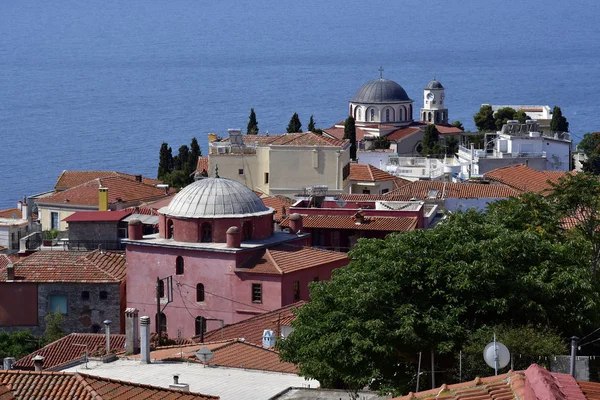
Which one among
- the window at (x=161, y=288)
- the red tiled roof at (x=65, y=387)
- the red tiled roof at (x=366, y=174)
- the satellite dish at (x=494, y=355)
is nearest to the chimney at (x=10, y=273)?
the window at (x=161, y=288)

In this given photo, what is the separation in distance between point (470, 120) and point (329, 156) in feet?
248

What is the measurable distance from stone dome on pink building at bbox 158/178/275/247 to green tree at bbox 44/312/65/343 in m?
3.36

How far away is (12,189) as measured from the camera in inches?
3206

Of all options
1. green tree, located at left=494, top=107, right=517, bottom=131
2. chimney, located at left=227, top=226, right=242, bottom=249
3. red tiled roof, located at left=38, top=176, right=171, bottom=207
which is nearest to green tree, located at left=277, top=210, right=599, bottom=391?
chimney, located at left=227, top=226, right=242, bottom=249

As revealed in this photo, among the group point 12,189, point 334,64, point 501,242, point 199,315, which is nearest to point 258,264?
point 199,315

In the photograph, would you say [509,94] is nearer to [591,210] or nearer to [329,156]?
[329,156]

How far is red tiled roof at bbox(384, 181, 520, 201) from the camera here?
42688mm

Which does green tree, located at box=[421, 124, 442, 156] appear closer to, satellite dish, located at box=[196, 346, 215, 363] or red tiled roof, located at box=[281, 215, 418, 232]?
red tiled roof, located at box=[281, 215, 418, 232]

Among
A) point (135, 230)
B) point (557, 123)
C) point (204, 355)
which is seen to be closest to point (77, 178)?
point (135, 230)

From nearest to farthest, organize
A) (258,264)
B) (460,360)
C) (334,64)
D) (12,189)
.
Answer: (460,360) < (258,264) < (12,189) < (334,64)

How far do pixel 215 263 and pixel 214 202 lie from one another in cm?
141

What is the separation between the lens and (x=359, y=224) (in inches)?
1441

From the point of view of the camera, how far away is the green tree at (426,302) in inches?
746

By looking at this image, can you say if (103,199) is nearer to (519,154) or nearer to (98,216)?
(98,216)
